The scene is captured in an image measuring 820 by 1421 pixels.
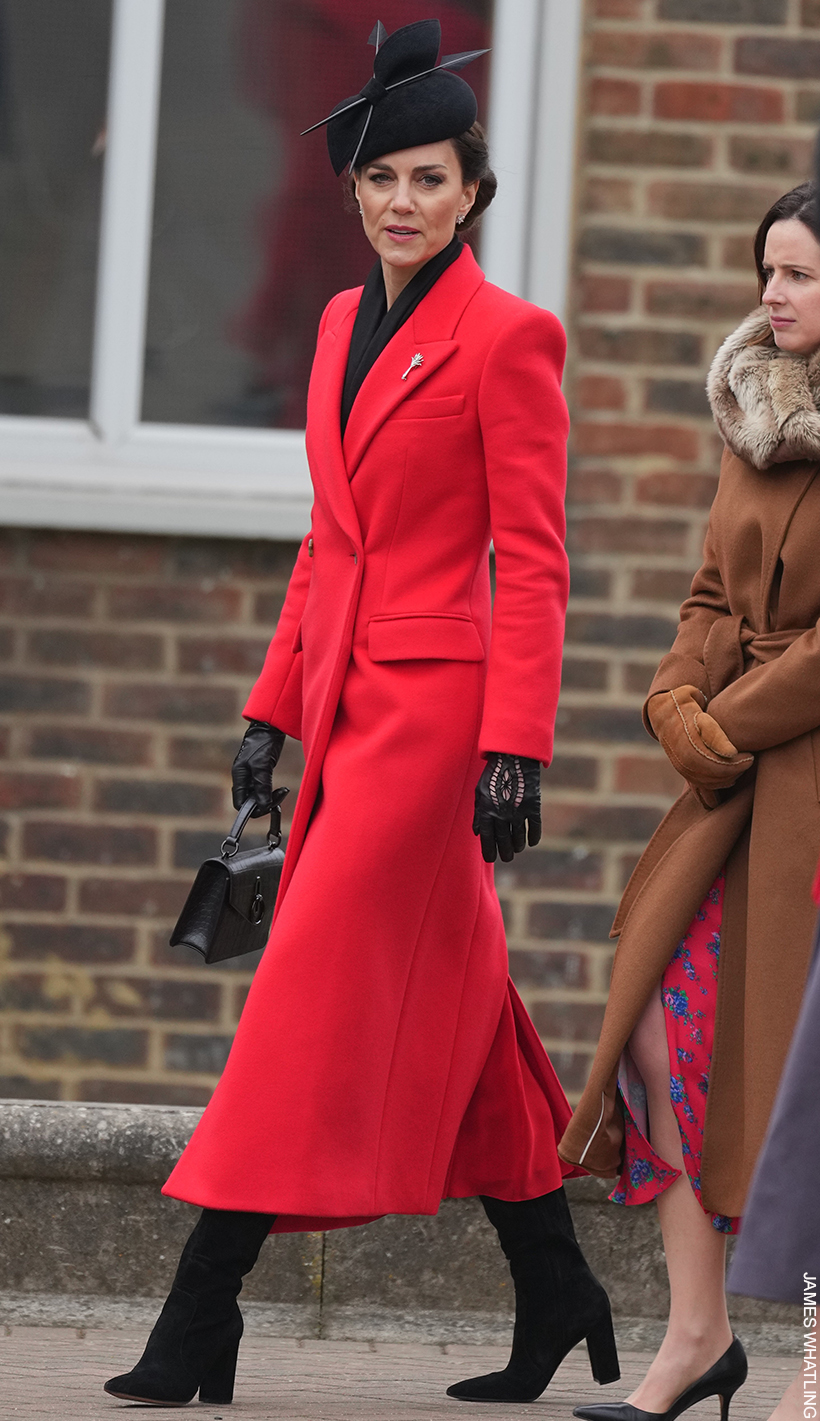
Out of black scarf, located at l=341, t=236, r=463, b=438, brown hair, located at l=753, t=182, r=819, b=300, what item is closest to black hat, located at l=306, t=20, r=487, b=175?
black scarf, located at l=341, t=236, r=463, b=438

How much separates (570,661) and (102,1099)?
167 centimetres

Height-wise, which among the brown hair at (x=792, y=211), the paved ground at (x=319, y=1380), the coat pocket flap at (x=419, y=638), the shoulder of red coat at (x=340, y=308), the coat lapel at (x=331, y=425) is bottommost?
the paved ground at (x=319, y=1380)

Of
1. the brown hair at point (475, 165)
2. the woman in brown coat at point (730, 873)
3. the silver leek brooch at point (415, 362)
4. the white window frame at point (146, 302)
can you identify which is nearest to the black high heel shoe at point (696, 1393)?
the woman in brown coat at point (730, 873)

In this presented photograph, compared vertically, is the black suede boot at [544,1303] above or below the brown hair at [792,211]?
below

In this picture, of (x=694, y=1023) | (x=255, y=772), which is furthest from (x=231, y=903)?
(x=694, y=1023)

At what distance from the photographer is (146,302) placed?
5461 millimetres

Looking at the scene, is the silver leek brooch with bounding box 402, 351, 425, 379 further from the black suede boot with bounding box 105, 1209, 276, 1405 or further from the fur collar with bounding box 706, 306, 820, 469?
the black suede boot with bounding box 105, 1209, 276, 1405

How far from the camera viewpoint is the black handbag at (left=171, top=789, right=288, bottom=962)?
141 inches

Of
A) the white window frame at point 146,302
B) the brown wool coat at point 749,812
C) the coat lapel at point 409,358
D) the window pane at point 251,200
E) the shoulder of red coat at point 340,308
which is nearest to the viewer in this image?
the brown wool coat at point 749,812

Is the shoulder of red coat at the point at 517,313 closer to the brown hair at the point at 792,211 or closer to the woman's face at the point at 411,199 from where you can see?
the woman's face at the point at 411,199

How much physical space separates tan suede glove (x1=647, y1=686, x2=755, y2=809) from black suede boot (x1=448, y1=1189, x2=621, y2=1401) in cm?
82

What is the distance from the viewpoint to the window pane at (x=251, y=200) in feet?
17.7

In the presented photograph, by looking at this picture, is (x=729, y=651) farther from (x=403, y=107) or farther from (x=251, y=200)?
(x=251, y=200)

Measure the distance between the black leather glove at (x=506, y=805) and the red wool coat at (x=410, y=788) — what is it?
0.04 metres
